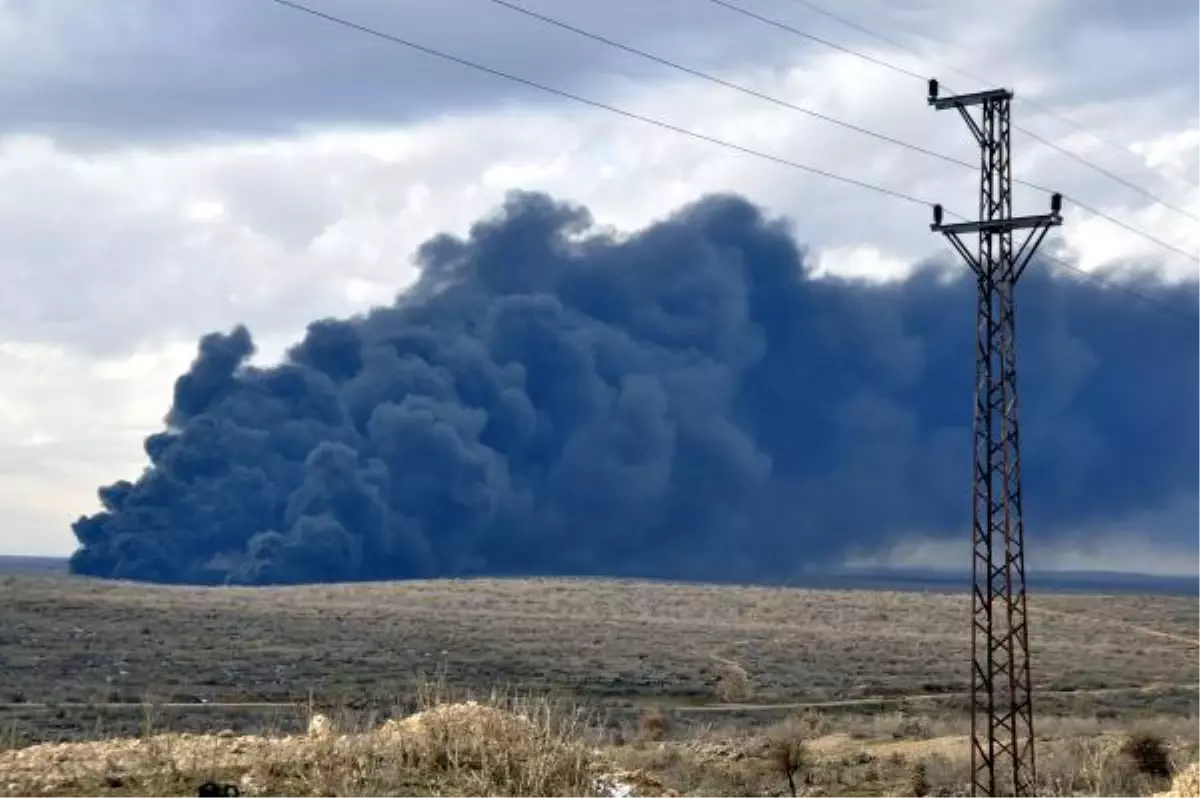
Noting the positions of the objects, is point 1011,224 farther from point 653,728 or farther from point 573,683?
A: point 573,683

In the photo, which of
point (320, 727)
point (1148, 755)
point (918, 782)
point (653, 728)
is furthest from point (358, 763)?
point (653, 728)

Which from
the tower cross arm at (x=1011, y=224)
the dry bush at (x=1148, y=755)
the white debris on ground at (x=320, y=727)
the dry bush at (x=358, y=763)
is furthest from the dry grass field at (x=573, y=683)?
the tower cross arm at (x=1011, y=224)

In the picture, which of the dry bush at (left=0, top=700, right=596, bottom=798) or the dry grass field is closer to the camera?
the dry bush at (left=0, top=700, right=596, bottom=798)

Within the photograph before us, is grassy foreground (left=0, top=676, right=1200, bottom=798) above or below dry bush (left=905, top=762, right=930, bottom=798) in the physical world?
above

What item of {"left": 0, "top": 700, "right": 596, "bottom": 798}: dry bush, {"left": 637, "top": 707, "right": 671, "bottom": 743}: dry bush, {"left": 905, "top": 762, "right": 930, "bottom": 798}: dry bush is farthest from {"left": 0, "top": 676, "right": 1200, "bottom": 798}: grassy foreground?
{"left": 637, "top": 707, "right": 671, "bottom": 743}: dry bush

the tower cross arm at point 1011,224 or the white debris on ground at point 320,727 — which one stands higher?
the tower cross arm at point 1011,224

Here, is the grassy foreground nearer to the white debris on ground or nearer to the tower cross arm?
the white debris on ground

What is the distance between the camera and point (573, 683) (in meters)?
59.2

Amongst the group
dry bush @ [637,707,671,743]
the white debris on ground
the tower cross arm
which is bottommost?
dry bush @ [637,707,671,743]

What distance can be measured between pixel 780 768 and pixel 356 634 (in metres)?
48.7

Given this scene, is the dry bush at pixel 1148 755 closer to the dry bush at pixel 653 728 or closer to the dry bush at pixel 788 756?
the dry bush at pixel 788 756

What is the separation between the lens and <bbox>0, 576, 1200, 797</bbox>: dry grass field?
53.7 feet

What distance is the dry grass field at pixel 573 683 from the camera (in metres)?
16.4

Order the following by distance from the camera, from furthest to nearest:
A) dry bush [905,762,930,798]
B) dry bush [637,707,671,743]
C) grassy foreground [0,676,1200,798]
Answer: dry bush [637,707,671,743] < dry bush [905,762,930,798] < grassy foreground [0,676,1200,798]
